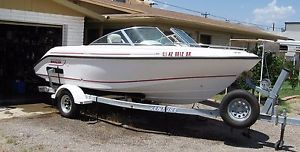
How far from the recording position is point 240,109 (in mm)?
7371

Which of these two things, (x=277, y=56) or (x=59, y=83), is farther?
(x=277, y=56)

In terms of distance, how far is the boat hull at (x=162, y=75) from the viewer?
768 cm

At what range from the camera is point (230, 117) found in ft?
24.2

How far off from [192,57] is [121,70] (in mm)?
1689

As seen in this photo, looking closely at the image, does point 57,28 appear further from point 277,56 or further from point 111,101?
point 277,56

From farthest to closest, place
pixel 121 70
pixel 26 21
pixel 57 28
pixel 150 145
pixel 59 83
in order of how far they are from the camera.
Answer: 1. pixel 57 28
2. pixel 26 21
3. pixel 59 83
4. pixel 121 70
5. pixel 150 145

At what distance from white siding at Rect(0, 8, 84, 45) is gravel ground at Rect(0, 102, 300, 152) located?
10.7 ft

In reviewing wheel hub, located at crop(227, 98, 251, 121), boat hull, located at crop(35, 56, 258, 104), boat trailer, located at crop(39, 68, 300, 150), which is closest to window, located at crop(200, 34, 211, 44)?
boat hull, located at crop(35, 56, 258, 104)

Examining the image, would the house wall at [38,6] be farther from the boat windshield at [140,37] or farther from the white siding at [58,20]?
the boat windshield at [140,37]

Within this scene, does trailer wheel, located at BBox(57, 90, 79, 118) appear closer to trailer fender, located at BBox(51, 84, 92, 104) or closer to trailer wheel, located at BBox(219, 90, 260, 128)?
trailer fender, located at BBox(51, 84, 92, 104)

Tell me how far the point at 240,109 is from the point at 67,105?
407cm

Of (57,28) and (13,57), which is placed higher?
(57,28)

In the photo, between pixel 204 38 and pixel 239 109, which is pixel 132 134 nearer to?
pixel 239 109

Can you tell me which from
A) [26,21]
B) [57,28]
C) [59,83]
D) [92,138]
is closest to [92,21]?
[57,28]
